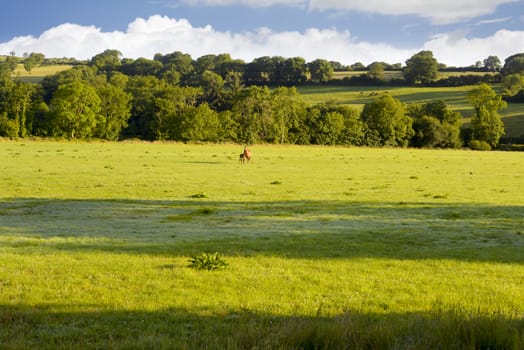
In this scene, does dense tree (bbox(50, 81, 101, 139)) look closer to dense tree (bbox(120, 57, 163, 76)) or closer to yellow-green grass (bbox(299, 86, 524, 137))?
yellow-green grass (bbox(299, 86, 524, 137))

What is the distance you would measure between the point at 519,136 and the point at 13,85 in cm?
12316

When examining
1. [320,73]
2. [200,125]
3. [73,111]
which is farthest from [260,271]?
[320,73]

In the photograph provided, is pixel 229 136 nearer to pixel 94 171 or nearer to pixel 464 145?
pixel 464 145

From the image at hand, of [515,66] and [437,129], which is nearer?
[437,129]

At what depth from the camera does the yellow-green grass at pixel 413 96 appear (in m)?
141

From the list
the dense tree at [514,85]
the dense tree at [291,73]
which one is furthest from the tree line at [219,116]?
the dense tree at [291,73]

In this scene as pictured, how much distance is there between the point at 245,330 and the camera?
704 cm

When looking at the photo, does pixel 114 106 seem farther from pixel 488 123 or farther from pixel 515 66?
pixel 515 66

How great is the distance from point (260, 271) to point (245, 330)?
4.85m

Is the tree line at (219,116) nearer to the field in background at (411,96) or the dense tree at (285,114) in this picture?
the dense tree at (285,114)

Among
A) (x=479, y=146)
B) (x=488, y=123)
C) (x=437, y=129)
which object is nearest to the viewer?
(x=479, y=146)

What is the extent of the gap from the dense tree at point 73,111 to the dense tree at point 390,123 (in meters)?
65.7

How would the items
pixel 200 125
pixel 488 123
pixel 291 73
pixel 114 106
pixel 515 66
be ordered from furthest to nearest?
pixel 515 66
pixel 291 73
pixel 488 123
pixel 114 106
pixel 200 125

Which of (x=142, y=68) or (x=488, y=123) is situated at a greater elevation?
(x=142, y=68)
